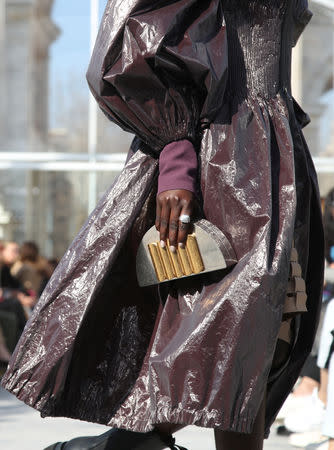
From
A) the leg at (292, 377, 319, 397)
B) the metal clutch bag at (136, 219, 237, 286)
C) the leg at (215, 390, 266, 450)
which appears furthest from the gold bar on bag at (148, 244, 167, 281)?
the leg at (292, 377, 319, 397)

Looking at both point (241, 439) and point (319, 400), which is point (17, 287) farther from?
point (241, 439)

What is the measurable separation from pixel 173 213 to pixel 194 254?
0.35ft

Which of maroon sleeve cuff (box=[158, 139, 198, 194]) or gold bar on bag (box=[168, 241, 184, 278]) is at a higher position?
maroon sleeve cuff (box=[158, 139, 198, 194])

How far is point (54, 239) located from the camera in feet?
43.3

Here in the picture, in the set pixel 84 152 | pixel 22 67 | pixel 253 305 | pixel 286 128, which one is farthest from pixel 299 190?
pixel 22 67

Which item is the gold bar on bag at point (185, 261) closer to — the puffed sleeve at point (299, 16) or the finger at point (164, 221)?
the finger at point (164, 221)

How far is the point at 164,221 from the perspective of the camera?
219 centimetres

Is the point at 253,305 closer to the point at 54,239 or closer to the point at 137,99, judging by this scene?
the point at 137,99

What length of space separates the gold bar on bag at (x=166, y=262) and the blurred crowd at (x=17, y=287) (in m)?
5.01

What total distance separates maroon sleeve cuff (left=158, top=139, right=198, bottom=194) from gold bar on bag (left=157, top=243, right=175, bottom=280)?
0.46 feet

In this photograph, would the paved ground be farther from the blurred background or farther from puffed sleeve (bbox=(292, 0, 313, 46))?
the blurred background

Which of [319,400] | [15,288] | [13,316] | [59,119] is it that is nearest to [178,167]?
[319,400]

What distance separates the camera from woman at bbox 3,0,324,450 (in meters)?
2.11

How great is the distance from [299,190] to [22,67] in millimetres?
11702
